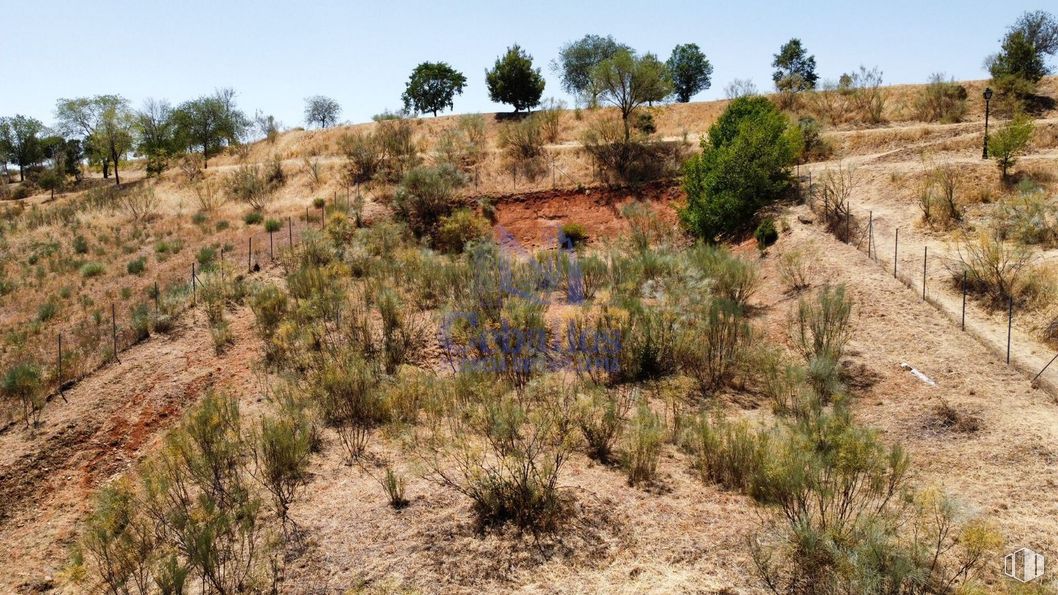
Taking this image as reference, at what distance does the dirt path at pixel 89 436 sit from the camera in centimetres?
947

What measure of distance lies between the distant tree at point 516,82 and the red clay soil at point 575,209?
1738 centimetres

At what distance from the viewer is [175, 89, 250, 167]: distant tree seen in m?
46.7

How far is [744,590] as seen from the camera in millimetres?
6539

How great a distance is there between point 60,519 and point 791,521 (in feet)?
35.6

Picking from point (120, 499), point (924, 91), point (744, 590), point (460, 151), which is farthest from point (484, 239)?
point (924, 91)

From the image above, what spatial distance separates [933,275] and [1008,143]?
26.5 feet

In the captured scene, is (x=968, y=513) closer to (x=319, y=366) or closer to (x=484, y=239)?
(x=319, y=366)

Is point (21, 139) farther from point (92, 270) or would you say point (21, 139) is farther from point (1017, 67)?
point (1017, 67)

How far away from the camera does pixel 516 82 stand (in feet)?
142

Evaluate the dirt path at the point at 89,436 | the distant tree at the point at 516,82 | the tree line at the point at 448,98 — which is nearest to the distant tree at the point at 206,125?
the tree line at the point at 448,98

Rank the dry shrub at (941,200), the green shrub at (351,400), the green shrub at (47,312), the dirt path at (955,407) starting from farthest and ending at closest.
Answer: the dry shrub at (941,200)
the green shrub at (47,312)
the green shrub at (351,400)
the dirt path at (955,407)

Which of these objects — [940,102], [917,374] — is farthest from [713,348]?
[940,102]

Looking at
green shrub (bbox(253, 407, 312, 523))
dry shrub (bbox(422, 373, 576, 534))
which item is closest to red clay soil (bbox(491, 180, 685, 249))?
dry shrub (bbox(422, 373, 576, 534))

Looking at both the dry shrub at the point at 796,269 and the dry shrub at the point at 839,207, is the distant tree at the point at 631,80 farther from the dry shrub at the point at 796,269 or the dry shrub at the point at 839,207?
the dry shrub at the point at 796,269
